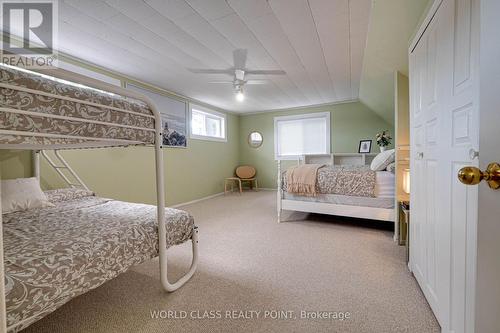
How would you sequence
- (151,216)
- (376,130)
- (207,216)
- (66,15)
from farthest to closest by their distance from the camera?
(376,130), (207,216), (66,15), (151,216)

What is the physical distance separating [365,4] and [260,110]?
4.06 m

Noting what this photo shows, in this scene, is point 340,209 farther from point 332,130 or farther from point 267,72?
point 332,130

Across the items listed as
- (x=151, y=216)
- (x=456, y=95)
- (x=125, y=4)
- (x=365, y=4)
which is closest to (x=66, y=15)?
(x=125, y=4)

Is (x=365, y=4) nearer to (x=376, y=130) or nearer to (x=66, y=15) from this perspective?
(x=66, y=15)

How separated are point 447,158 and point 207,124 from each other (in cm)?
463

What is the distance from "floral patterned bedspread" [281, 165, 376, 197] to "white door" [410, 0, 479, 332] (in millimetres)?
1132

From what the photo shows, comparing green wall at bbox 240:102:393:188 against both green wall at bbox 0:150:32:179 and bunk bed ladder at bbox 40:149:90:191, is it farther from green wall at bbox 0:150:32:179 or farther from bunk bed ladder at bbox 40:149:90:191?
green wall at bbox 0:150:32:179

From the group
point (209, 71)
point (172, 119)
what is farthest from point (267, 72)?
point (172, 119)

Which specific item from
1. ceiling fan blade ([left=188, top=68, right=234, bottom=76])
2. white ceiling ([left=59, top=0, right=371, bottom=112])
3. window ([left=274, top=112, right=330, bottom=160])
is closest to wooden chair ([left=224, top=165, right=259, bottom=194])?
window ([left=274, top=112, right=330, bottom=160])

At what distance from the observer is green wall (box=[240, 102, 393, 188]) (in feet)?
16.1

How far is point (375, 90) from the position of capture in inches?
137

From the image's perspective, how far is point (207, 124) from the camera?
5.13 m

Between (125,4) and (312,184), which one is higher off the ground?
(125,4)

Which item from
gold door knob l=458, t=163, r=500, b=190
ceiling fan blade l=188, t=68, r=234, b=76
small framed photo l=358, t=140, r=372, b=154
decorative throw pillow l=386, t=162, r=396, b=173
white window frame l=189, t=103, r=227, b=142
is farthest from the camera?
small framed photo l=358, t=140, r=372, b=154
